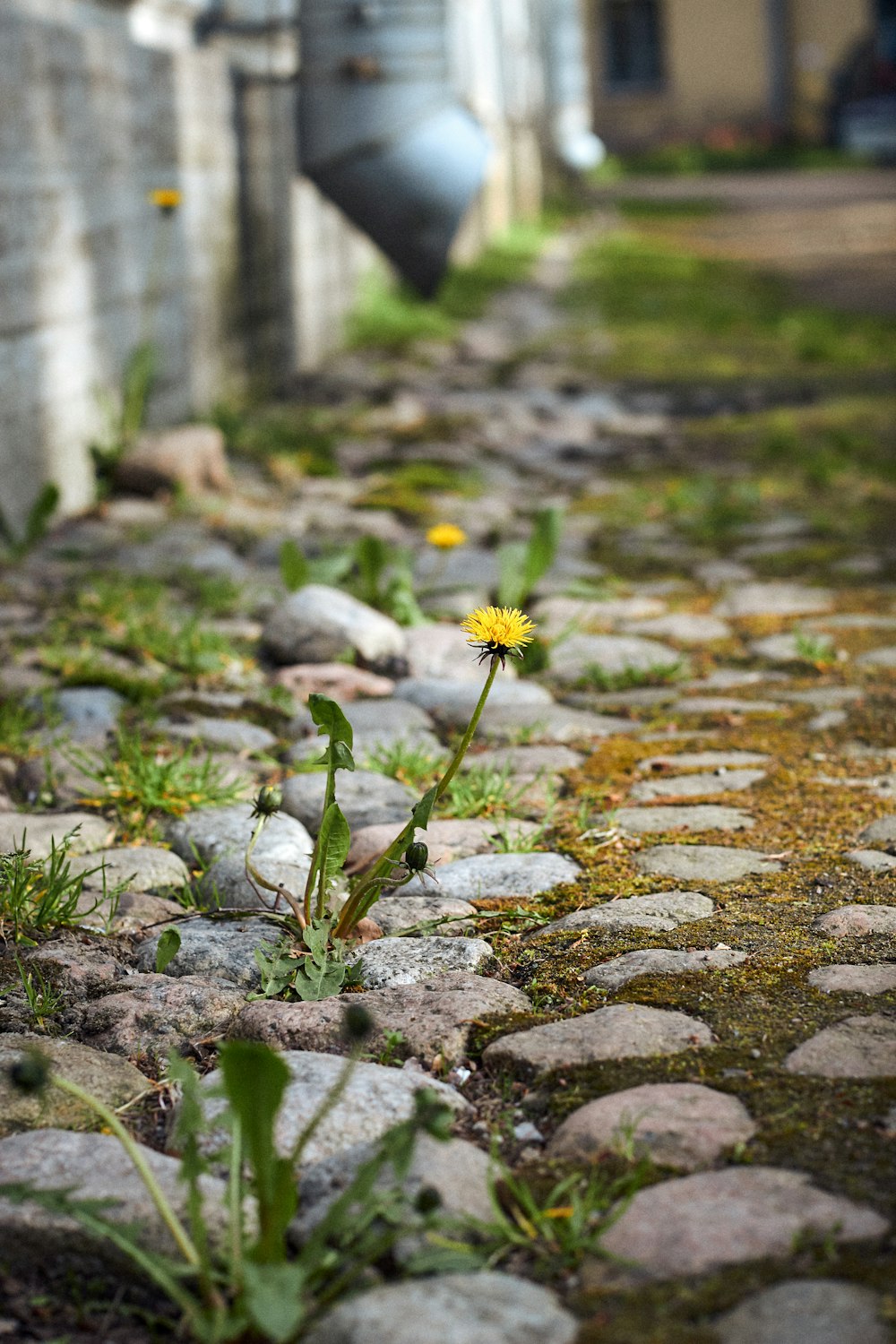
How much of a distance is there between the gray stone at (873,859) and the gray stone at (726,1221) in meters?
0.80

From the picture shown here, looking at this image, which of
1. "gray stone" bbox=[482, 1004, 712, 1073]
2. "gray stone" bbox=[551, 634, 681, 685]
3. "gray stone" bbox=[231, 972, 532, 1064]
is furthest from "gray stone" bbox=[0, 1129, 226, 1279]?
"gray stone" bbox=[551, 634, 681, 685]

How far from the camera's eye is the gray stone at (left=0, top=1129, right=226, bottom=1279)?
1346 mm

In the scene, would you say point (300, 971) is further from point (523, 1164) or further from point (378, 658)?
point (378, 658)

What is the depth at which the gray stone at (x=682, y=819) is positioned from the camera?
7.63 ft

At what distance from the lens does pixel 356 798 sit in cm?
241

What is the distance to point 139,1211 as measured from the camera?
1355 millimetres

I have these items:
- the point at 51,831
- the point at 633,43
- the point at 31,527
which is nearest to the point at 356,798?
the point at 51,831

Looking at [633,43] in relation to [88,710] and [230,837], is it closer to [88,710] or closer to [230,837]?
[88,710]

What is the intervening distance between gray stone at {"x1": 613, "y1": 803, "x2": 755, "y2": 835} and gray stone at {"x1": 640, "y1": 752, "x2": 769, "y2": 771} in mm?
177

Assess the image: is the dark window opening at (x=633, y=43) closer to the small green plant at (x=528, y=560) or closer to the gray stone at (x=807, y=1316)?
the small green plant at (x=528, y=560)

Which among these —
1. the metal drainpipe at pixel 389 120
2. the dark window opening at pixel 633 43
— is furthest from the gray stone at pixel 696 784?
the dark window opening at pixel 633 43

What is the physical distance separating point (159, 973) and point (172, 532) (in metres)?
2.47

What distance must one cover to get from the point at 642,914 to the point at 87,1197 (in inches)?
34.8

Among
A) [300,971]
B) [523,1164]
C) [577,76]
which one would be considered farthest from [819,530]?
[577,76]
